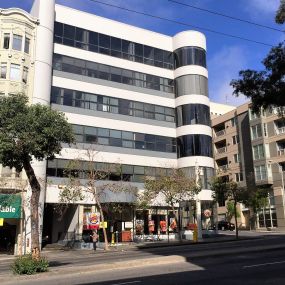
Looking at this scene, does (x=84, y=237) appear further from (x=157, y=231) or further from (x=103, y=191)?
(x=157, y=231)

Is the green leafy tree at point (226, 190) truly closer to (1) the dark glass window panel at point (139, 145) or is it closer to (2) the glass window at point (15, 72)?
(1) the dark glass window panel at point (139, 145)

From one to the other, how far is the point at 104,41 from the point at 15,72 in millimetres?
12299

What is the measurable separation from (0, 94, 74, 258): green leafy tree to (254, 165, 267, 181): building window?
4629cm

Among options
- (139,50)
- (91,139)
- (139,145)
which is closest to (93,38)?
(139,50)

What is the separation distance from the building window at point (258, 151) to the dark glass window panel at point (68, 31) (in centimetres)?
3163

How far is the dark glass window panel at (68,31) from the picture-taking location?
43.7m

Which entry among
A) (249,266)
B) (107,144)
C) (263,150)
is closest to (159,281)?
(249,266)

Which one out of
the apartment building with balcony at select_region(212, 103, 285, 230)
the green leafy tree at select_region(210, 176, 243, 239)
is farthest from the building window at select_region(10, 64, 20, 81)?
the apartment building with balcony at select_region(212, 103, 285, 230)

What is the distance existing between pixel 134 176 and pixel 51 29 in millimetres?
16934

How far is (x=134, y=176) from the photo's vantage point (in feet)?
146

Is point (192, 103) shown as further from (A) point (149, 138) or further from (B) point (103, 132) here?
(B) point (103, 132)

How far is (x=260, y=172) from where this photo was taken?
60469 mm

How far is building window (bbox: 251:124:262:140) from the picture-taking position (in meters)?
61.2

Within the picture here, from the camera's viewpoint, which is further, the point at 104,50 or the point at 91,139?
the point at 104,50
